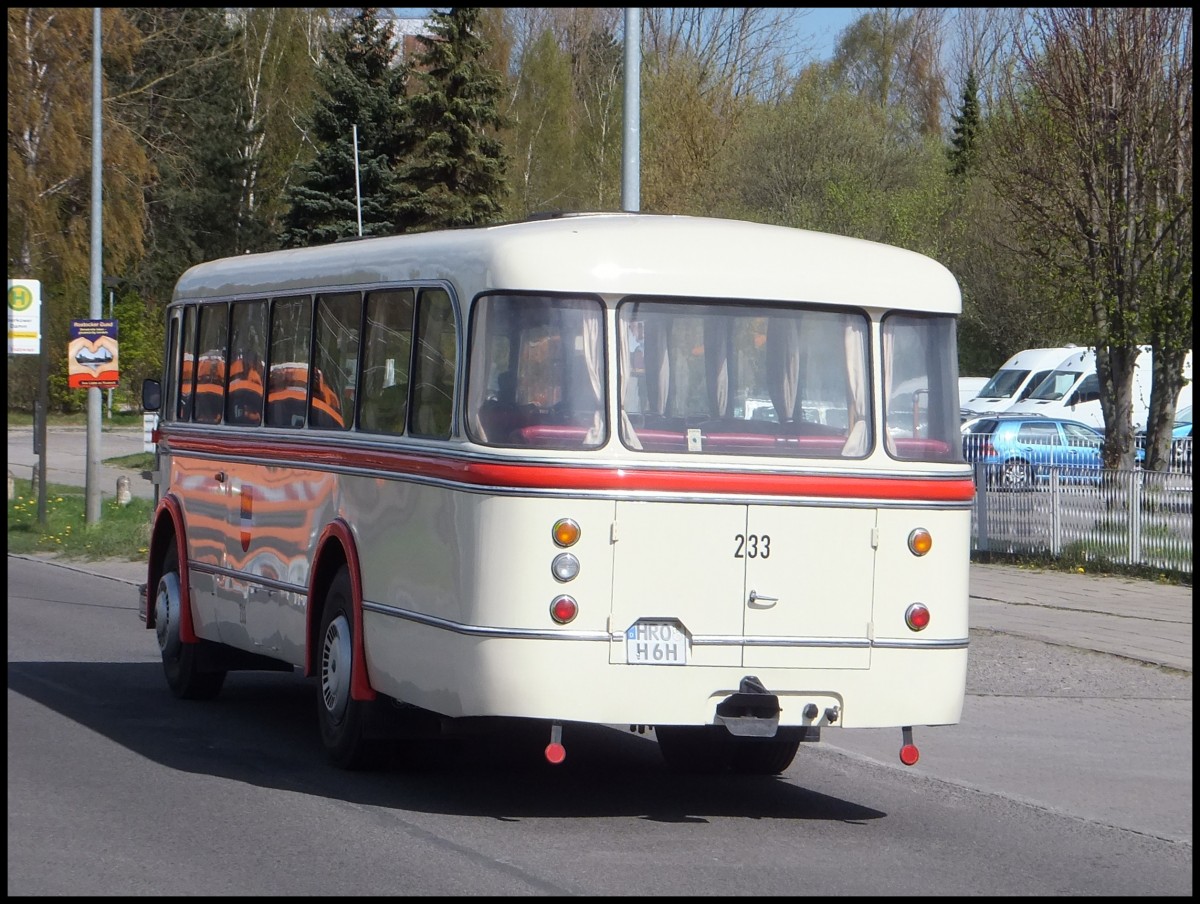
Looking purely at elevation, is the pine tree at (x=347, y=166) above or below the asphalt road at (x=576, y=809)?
above

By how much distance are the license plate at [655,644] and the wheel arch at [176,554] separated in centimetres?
462

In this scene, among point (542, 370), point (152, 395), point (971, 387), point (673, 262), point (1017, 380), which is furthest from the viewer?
point (971, 387)

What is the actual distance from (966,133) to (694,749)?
56881 millimetres

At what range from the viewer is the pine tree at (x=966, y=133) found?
189 ft

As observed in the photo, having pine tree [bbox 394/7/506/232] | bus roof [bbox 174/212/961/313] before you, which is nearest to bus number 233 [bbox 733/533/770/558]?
bus roof [bbox 174/212/961/313]

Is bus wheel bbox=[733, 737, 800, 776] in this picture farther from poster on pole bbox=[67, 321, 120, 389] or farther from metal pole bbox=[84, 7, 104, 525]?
metal pole bbox=[84, 7, 104, 525]

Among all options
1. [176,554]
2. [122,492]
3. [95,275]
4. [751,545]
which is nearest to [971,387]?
[122,492]

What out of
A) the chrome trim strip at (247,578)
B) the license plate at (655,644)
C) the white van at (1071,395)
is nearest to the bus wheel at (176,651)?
the chrome trim strip at (247,578)

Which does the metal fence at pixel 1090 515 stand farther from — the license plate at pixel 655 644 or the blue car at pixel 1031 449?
the license plate at pixel 655 644

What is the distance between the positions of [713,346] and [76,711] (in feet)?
16.3

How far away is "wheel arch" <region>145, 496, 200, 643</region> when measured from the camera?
467 inches

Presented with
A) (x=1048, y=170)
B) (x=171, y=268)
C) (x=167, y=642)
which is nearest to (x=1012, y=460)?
(x=1048, y=170)

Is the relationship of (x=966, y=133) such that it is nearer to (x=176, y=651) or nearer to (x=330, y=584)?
(x=176, y=651)

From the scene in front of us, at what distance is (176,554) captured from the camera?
40.4 ft
